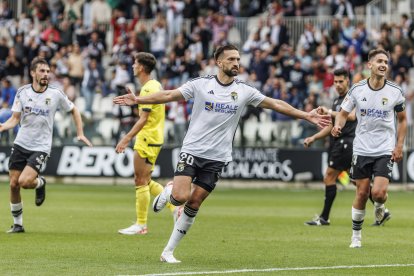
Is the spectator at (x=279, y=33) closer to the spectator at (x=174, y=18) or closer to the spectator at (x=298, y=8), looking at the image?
the spectator at (x=298, y=8)

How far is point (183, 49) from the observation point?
122 ft

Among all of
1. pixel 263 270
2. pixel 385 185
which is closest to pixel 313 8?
pixel 385 185

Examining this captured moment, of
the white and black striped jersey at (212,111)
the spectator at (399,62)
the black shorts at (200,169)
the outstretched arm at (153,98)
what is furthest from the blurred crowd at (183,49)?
the outstretched arm at (153,98)

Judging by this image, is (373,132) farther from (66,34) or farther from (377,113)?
(66,34)

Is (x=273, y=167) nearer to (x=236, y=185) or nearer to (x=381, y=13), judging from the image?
(x=236, y=185)

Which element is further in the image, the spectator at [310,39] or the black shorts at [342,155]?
the spectator at [310,39]

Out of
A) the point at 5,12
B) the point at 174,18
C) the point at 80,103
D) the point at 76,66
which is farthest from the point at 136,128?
the point at 5,12

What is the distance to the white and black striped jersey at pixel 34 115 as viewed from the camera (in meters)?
16.0

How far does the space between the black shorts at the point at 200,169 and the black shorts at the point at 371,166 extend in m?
2.83

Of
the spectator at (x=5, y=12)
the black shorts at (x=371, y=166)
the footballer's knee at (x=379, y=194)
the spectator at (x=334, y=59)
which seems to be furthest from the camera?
the spectator at (x=5, y=12)

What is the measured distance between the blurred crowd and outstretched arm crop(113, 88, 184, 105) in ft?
56.1

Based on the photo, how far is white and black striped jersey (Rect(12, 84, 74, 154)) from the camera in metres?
16.0

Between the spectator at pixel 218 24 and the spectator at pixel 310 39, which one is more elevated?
the spectator at pixel 218 24

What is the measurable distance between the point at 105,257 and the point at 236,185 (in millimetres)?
19555
